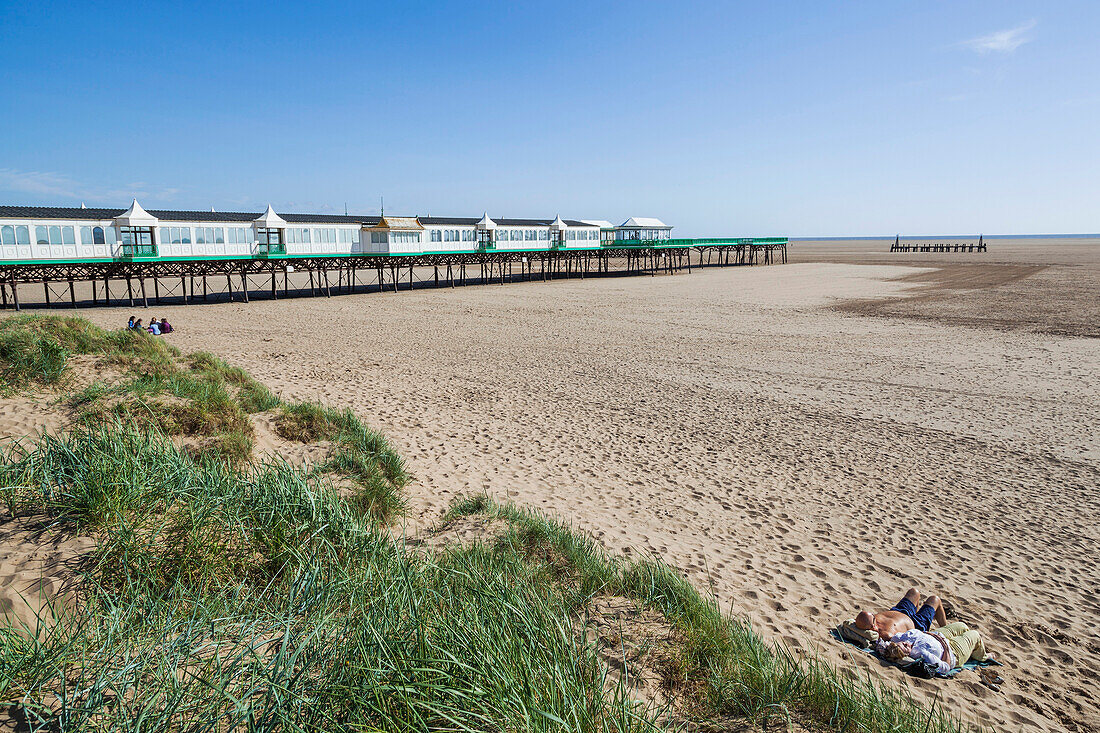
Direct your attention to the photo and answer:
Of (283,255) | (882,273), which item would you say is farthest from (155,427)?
(882,273)

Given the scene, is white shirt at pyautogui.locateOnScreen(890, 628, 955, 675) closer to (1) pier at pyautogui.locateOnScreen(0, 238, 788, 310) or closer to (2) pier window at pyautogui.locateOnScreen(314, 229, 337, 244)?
(1) pier at pyautogui.locateOnScreen(0, 238, 788, 310)

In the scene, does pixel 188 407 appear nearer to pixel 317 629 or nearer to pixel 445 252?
pixel 317 629

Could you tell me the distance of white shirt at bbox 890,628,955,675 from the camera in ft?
16.3

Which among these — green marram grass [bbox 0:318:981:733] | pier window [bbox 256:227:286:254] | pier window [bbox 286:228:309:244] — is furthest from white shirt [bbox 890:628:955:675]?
pier window [bbox 286:228:309:244]

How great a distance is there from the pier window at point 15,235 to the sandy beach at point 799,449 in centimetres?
847

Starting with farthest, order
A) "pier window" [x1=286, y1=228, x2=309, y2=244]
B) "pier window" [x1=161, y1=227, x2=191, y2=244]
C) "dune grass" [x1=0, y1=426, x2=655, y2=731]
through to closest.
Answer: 1. "pier window" [x1=286, y1=228, x2=309, y2=244]
2. "pier window" [x1=161, y1=227, x2=191, y2=244]
3. "dune grass" [x1=0, y1=426, x2=655, y2=731]

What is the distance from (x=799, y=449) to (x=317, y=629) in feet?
30.0

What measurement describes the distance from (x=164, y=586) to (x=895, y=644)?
583 centimetres

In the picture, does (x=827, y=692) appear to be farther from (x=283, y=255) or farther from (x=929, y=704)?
(x=283, y=255)

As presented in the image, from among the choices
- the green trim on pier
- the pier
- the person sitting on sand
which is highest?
the green trim on pier

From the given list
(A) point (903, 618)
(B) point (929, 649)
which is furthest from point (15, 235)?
(B) point (929, 649)

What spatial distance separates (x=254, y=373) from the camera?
1547cm

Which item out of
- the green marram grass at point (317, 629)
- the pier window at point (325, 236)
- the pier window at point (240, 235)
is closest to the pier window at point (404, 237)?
the pier window at point (325, 236)

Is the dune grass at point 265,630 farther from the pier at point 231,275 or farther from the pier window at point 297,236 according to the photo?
the pier window at point 297,236
